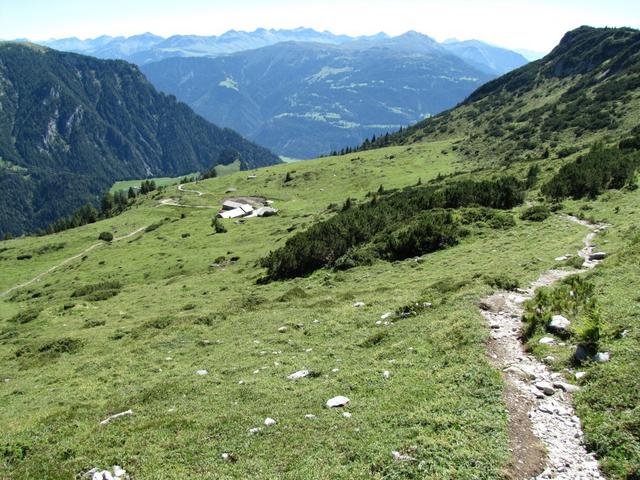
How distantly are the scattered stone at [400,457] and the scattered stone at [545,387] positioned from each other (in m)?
5.28

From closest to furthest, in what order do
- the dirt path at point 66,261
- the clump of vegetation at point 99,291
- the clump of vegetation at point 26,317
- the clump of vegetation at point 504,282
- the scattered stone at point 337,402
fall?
the scattered stone at point 337,402
the clump of vegetation at point 504,282
the clump of vegetation at point 26,317
the clump of vegetation at point 99,291
the dirt path at point 66,261

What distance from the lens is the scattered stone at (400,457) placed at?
40.5 feet

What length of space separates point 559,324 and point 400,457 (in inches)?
383

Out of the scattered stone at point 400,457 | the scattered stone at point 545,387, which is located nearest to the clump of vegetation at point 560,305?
the scattered stone at point 545,387

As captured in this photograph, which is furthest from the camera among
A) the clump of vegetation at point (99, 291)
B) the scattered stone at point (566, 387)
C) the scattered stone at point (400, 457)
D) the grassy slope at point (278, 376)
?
the clump of vegetation at point (99, 291)

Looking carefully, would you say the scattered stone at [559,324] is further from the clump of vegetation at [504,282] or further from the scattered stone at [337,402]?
the scattered stone at [337,402]

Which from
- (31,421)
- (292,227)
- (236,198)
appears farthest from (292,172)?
(31,421)

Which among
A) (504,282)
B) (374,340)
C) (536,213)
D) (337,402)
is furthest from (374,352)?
(536,213)

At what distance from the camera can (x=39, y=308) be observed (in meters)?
58.0

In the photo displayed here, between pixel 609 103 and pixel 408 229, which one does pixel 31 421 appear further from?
pixel 609 103

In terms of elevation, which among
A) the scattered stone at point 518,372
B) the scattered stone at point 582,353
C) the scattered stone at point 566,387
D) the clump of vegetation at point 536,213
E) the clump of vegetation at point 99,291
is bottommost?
the clump of vegetation at point 99,291

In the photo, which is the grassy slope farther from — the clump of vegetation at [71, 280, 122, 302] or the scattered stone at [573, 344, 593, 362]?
the scattered stone at [573, 344, 593, 362]

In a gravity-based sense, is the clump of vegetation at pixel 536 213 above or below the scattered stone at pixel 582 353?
below

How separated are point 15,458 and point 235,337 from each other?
13.8 meters
